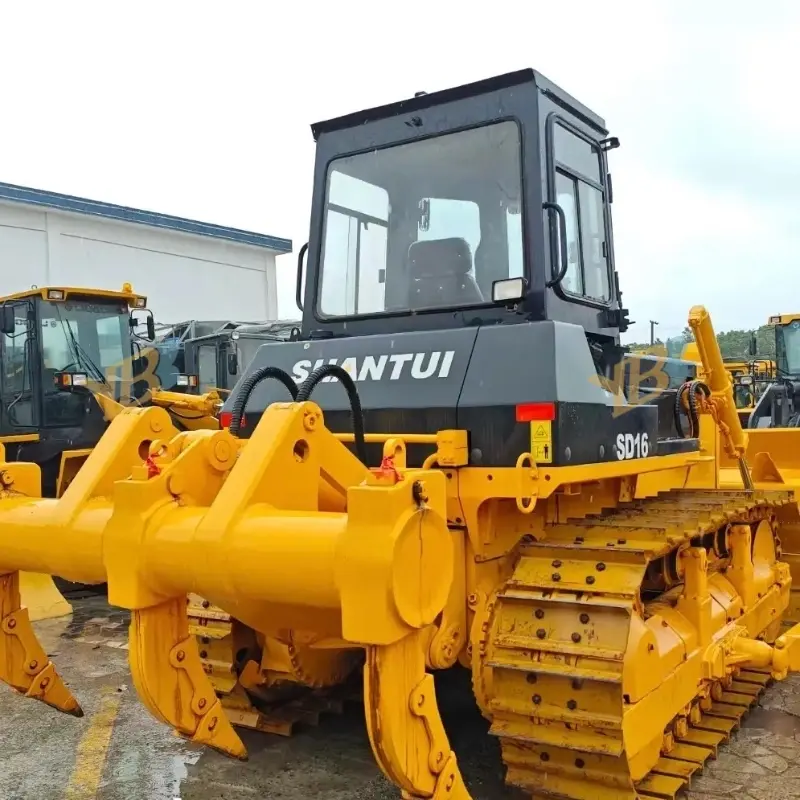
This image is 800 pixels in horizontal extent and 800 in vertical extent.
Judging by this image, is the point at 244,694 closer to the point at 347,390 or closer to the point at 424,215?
the point at 347,390

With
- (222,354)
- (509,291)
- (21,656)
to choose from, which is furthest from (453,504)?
(222,354)

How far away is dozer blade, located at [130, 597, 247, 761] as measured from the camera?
9.66ft

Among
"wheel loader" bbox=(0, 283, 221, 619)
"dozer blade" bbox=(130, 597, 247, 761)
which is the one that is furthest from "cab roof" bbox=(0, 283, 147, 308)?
"dozer blade" bbox=(130, 597, 247, 761)

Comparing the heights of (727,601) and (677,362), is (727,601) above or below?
below

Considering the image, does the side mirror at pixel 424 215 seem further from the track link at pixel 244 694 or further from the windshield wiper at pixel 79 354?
the windshield wiper at pixel 79 354

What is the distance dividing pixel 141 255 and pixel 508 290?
1750 cm

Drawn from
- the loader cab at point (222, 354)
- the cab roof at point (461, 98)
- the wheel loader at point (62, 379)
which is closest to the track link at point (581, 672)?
the cab roof at point (461, 98)

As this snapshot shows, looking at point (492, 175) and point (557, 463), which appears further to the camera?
point (492, 175)

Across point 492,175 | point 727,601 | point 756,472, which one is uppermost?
point 492,175

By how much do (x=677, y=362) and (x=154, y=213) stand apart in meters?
16.8

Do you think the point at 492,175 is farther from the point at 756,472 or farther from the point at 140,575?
the point at 756,472

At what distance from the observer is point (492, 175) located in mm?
4086

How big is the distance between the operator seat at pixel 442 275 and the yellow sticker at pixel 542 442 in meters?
0.82

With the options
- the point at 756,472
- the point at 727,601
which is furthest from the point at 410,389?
Result: the point at 756,472
